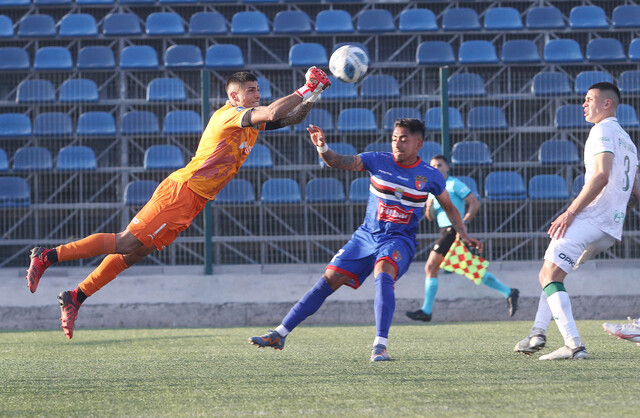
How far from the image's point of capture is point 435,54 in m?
15.8

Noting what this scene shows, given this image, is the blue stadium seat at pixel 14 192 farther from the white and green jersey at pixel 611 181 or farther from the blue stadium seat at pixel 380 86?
the white and green jersey at pixel 611 181

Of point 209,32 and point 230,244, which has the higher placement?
point 209,32

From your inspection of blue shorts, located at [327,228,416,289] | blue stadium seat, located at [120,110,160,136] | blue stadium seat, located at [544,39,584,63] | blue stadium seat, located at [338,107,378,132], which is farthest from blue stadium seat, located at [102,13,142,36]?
blue shorts, located at [327,228,416,289]

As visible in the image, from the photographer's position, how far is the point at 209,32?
16109mm

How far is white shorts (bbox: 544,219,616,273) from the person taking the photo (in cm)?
572

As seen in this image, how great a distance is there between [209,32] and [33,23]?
3.32m

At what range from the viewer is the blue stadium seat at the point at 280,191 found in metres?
13.7

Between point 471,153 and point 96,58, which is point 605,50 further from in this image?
point 96,58

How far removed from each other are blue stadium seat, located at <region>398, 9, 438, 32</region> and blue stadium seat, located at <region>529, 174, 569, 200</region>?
12.0ft

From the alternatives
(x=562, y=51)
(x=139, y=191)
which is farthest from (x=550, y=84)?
(x=139, y=191)

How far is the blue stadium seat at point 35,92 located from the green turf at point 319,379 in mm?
7802

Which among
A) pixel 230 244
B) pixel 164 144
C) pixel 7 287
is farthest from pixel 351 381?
pixel 164 144

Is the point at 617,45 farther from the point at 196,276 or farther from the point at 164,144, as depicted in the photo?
the point at 196,276

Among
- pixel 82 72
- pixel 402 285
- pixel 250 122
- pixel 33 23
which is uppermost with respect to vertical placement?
pixel 33 23
